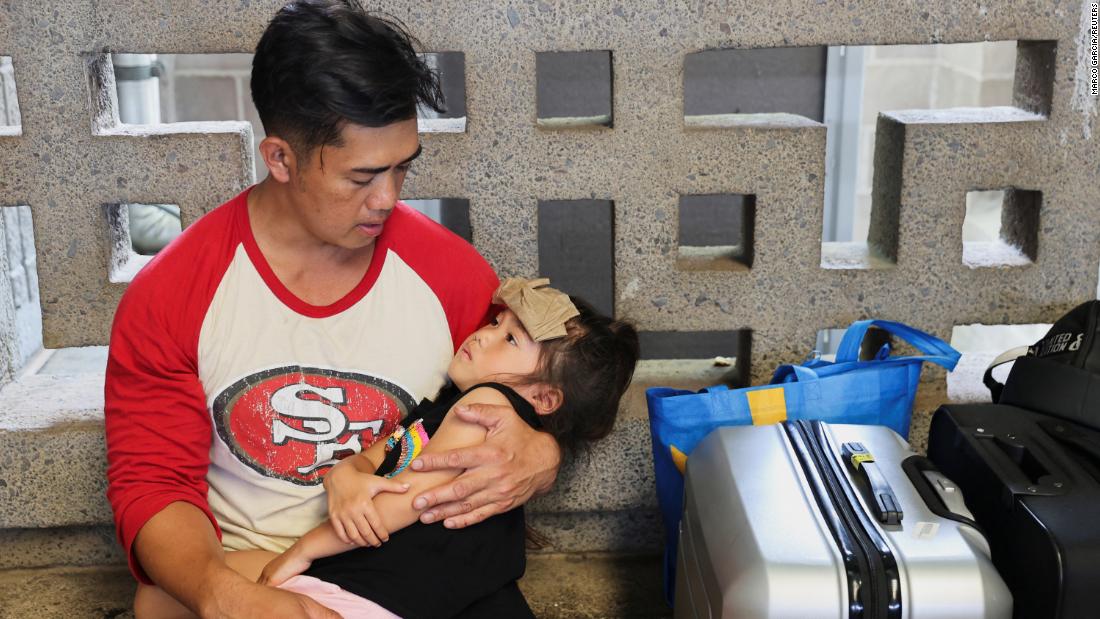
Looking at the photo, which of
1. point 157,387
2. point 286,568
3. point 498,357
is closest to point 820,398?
point 498,357

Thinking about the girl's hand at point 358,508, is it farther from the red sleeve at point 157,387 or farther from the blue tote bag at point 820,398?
the blue tote bag at point 820,398

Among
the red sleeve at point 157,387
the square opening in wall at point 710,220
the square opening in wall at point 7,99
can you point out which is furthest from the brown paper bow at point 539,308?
the square opening in wall at point 7,99

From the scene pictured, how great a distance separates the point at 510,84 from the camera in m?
2.26

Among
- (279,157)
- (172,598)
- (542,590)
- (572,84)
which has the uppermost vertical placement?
(572,84)

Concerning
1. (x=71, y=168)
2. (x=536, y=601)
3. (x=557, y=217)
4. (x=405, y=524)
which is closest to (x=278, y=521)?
(x=405, y=524)

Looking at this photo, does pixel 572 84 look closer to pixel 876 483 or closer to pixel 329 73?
pixel 329 73

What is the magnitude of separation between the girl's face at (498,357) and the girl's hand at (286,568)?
0.40 metres

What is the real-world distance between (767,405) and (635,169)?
0.54 metres

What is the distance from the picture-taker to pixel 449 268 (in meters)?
2.09

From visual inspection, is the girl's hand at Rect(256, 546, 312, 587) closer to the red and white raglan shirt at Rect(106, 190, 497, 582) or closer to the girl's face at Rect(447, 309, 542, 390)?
the red and white raglan shirt at Rect(106, 190, 497, 582)

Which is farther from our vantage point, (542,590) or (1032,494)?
(542,590)

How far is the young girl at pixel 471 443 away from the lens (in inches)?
73.7

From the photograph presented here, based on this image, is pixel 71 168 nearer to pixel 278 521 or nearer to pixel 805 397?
pixel 278 521

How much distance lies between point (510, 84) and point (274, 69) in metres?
0.60
